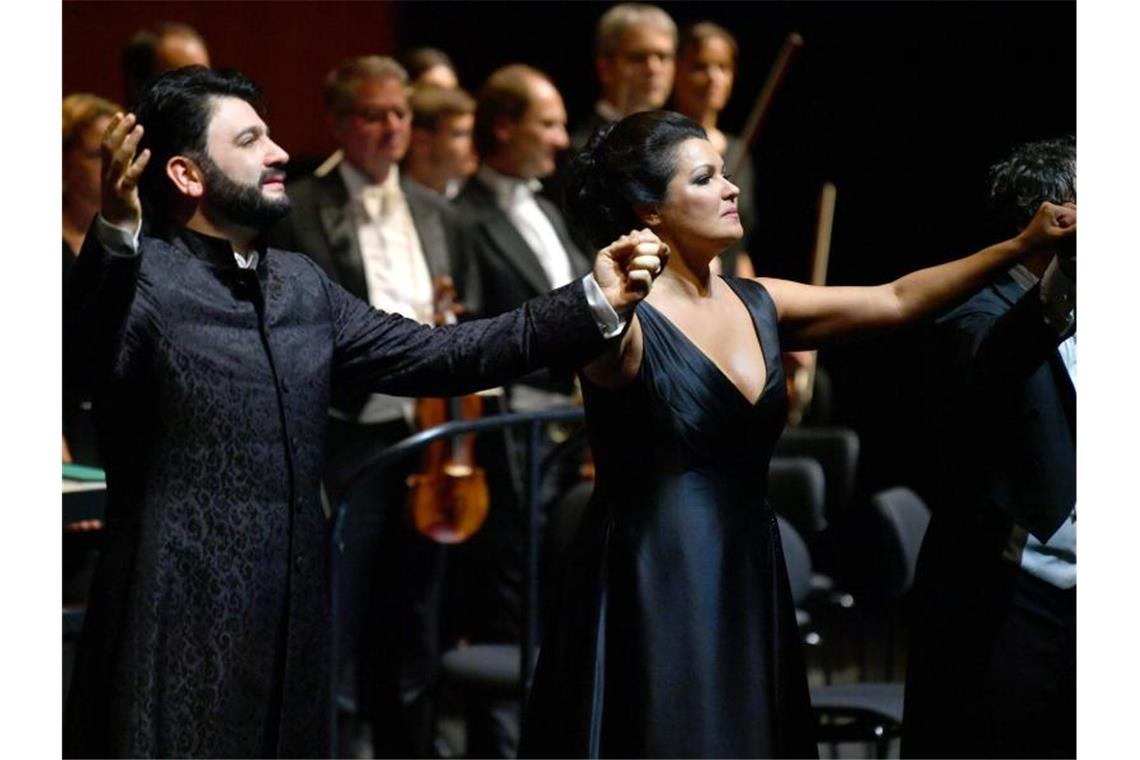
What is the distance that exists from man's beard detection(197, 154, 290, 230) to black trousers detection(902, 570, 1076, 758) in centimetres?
117

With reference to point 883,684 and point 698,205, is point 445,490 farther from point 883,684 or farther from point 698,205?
point 698,205

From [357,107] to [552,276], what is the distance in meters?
0.64

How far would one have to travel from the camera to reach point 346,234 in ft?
15.5

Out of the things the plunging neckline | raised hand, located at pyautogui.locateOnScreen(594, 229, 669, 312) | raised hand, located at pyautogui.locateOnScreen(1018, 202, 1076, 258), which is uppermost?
raised hand, located at pyautogui.locateOnScreen(1018, 202, 1076, 258)

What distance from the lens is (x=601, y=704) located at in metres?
3.13

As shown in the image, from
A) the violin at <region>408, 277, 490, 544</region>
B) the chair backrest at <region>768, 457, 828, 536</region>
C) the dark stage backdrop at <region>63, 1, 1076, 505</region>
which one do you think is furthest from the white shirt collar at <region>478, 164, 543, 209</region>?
the chair backrest at <region>768, 457, 828, 536</region>

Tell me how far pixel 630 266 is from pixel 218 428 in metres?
0.64

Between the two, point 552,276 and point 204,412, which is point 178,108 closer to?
point 204,412

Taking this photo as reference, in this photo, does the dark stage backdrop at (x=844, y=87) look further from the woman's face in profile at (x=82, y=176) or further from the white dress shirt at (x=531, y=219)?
the woman's face in profile at (x=82, y=176)

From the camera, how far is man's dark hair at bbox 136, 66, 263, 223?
3.14 m

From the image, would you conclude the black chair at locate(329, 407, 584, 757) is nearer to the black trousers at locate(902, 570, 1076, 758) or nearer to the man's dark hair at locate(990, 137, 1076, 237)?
the black trousers at locate(902, 570, 1076, 758)

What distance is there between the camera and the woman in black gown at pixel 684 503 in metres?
3.10

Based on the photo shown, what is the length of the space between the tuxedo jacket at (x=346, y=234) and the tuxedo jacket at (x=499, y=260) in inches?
1.1

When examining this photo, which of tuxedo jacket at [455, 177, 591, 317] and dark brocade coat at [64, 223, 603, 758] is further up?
tuxedo jacket at [455, 177, 591, 317]
